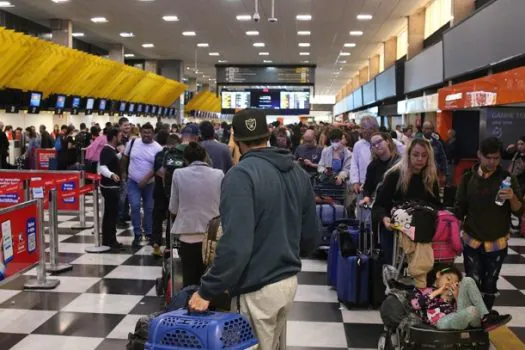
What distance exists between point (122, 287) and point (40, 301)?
77cm

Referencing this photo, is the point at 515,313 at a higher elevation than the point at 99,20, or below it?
below

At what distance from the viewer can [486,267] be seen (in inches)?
176

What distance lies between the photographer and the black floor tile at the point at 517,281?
6.04 m

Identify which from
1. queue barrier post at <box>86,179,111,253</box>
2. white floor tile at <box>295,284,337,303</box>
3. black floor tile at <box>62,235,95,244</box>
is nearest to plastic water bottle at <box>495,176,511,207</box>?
white floor tile at <box>295,284,337,303</box>

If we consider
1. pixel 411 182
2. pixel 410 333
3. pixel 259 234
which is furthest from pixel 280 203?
pixel 411 182

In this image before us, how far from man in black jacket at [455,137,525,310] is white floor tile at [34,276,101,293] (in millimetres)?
3510

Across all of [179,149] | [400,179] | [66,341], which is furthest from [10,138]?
[400,179]

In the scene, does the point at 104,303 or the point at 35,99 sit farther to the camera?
the point at 35,99

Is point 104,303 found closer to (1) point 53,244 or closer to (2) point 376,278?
(1) point 53,244

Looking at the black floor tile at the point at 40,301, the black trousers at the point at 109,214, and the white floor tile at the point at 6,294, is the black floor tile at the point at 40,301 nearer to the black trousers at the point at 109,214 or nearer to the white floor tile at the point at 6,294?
the white floor tile at the point at 6,294

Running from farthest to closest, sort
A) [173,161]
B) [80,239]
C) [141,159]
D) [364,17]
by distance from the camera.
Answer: [364,17]
[80,239]
[141,159]
[173,161]

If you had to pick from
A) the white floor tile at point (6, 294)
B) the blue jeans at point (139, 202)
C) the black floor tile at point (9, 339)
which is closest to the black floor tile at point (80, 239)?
the blue jeans at point (139, 202)

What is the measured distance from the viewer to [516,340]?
4.44 meters

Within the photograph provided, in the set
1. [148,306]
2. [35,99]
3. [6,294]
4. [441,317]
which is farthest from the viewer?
[35,99]
